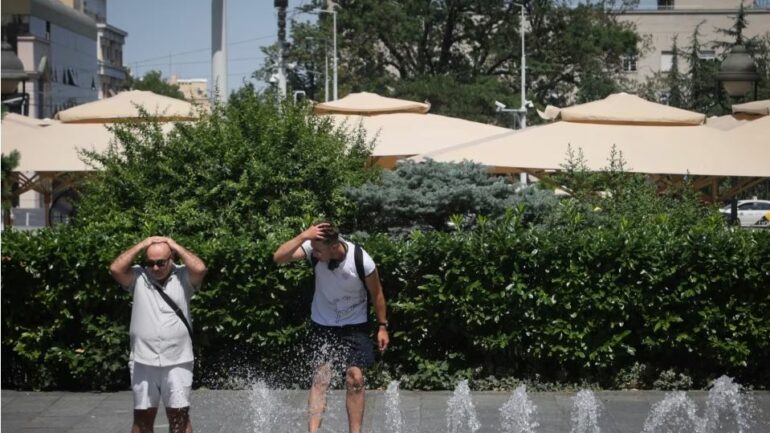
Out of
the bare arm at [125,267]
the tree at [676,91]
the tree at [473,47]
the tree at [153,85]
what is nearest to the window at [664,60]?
the tree at [473,47]

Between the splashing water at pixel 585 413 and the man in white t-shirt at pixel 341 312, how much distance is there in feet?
5.89

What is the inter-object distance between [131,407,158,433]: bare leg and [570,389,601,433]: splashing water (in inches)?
126

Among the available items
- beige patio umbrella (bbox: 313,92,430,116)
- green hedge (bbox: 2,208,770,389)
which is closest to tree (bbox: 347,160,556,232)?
green hedge (bbox: 2,208,770,389)

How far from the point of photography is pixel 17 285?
10406mm

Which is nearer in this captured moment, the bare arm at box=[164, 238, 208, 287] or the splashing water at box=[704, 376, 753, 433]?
the bare arm at box=[164, 238, 208, 287]

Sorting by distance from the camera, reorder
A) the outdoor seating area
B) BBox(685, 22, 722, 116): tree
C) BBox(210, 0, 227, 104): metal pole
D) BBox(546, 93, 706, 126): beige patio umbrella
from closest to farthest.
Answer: the outdoor seating area → BBox(210, 0, 227, 104): metal pole → BBox(546, 93, 706, 126): beige patio umbrella → BBox(685, 22, 722, 116): tree

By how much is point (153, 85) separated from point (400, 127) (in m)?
103

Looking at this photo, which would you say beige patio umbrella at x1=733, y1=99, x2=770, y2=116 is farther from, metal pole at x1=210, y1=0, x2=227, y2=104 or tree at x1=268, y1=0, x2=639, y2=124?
tree at x1=268, y1=0, x2=639, y2=124

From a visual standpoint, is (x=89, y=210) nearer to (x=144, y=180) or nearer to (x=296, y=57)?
(x=144, y=180)

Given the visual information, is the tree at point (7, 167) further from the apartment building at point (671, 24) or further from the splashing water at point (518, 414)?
the apartment building at point (671, 24)

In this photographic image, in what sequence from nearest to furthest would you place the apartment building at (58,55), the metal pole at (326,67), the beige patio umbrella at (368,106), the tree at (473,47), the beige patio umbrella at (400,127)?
the beige patio umbrella at (400,127)
the beige patio umbrella at (368,106)
the metal pole at (326,67)
the tree at (473,47)
the apartment building at (58,55)

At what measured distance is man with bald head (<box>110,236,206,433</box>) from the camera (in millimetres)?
7191

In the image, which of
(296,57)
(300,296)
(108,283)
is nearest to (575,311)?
(300,296)

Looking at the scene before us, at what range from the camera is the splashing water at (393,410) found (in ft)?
29.8
